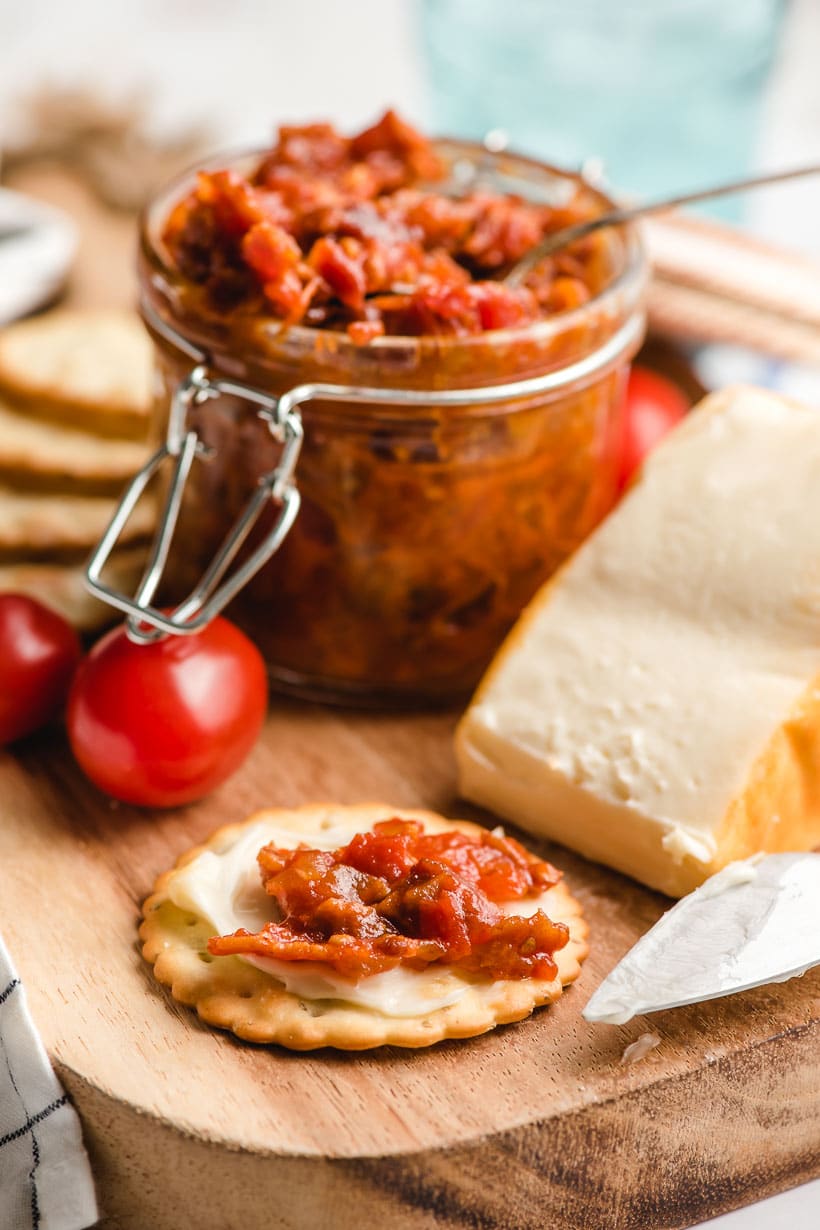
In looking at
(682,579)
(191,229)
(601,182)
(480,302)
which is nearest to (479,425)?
(480,302)

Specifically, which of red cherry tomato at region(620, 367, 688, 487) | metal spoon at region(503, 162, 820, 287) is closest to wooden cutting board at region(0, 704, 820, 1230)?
metal spoon at region(503, 162, 820, 287)

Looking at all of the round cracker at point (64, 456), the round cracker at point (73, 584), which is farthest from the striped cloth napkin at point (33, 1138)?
the round cracker at point (64, 456)

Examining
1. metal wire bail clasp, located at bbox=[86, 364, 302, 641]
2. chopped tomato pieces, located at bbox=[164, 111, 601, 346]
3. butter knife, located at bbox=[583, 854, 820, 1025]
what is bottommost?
butter knife, located at bbox=[583, 854, 820, 1025]

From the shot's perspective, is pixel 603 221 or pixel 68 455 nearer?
pixel 603 221

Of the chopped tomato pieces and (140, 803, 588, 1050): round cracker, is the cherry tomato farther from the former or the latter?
the chopped tomato pieces

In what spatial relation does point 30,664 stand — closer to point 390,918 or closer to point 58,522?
point 58,522

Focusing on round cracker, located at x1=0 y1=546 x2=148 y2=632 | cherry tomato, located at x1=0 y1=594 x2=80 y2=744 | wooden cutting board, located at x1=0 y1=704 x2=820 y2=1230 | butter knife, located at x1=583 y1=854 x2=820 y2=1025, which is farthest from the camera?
round cracker, located at x1=0 y1=546 x2=148 y2=632

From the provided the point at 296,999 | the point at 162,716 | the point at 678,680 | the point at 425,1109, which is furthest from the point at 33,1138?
the point at 678,680

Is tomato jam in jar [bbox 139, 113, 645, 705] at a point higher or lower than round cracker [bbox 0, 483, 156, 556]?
higher
